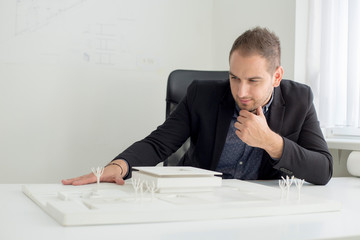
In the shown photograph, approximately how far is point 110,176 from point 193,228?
582 millimetres

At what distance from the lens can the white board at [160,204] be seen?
88 centimetres

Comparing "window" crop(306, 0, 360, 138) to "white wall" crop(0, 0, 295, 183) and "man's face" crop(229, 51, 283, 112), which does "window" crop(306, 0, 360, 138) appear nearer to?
"white wall" crop(0, 0, 295, 183)

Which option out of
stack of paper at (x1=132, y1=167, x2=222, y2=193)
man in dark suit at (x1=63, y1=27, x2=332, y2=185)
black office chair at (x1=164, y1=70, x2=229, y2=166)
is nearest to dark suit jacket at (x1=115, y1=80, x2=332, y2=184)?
man in dark suit at (x1=63, y1=27, x2=332, y2=185)

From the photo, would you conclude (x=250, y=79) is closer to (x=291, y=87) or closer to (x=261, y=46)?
(x=261, y=46)

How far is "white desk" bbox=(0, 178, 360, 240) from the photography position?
2.62ft

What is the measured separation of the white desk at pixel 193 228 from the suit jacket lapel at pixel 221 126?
0.78m

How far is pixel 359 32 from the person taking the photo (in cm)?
244

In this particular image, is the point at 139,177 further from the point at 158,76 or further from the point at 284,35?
the point at 158,76

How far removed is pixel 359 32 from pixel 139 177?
172cm

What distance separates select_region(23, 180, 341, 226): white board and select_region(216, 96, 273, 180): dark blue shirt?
1.82ft

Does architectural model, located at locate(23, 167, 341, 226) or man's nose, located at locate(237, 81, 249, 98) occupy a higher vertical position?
man's nose, located at locate(237, 81, 249, 98)

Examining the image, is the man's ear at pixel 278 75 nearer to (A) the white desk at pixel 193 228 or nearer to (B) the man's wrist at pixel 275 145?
(B) the man's wrist at pixel 275 145

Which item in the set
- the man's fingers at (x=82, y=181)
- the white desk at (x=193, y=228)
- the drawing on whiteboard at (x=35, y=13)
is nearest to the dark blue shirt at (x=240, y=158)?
the man's fingers at (x=82, y=181)

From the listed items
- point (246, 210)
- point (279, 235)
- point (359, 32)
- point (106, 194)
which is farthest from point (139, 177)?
point (359, 32)
